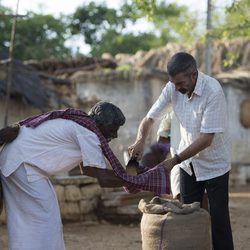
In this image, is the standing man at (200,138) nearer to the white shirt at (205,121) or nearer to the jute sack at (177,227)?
the white shirt at (205,121)

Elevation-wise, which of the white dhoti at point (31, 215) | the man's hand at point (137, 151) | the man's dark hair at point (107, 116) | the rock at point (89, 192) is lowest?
the rock at point (89, 192)

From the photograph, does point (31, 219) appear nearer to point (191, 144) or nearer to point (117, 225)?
point (191, 144)

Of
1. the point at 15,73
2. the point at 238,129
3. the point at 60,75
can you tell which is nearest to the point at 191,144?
the point at 15,73

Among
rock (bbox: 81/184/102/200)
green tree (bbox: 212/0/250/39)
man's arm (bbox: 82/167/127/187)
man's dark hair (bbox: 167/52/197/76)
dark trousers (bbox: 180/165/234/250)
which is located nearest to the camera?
man's arm (bbox: 82/167/127/187)

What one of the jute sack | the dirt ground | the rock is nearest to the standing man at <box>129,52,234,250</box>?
the jute sack

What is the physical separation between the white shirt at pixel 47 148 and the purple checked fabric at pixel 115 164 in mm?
39

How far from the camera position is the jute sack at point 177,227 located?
4344 mm

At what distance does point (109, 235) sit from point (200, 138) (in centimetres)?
329

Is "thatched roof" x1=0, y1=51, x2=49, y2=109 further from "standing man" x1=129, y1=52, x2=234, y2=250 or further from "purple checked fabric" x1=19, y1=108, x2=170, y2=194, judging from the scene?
"purple checked fabric" x1=19, y1=108, x2=170, y2=194

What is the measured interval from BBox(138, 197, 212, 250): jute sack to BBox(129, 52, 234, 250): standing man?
0.24 m

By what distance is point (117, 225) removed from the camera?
26.4 ft

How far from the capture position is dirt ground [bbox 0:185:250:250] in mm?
6660

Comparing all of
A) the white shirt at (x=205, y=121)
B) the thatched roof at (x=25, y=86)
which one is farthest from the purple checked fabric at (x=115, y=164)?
the thatched roof at (x=25, y=86)

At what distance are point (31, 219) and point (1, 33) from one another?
74.9ft
